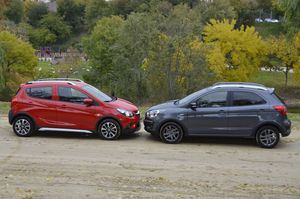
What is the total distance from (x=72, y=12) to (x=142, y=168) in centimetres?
11661

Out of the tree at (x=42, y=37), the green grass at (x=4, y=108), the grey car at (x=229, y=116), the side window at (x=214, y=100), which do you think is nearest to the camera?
the grey car at (x=229, y=116)

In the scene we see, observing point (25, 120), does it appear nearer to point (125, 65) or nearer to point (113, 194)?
point (113, 194)

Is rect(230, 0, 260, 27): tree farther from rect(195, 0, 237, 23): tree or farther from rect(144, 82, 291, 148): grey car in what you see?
rect(144, 82, 291, 148): grey car

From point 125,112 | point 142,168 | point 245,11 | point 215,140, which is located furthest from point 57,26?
point 142,168

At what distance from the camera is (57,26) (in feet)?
389

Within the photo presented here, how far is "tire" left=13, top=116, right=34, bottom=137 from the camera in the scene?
1345 cm

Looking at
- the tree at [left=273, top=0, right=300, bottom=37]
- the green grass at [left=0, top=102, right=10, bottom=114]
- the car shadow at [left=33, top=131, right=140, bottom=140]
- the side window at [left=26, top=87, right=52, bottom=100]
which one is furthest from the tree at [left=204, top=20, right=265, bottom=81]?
the side window at [left=26, top=87, right=52, bottom=100]

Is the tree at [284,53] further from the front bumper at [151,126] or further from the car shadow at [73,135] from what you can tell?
the front bumper at [151,126]

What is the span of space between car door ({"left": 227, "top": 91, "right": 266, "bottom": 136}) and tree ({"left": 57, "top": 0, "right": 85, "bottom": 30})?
111 meters

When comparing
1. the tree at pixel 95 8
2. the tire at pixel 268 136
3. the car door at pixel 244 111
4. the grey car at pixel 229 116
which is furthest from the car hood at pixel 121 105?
the tree at pixel 95 8

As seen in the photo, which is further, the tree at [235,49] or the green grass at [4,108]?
the tree at [235,49]

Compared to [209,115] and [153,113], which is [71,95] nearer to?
[153,113]

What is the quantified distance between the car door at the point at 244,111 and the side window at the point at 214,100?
21 centimetres

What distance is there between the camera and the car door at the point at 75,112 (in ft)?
43.5
